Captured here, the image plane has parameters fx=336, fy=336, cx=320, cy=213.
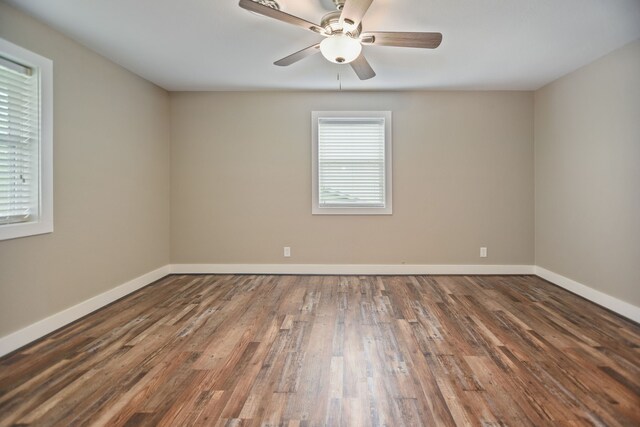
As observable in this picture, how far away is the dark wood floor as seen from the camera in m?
1.74

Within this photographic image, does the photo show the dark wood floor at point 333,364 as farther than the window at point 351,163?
No

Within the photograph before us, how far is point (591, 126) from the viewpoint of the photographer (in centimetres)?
352

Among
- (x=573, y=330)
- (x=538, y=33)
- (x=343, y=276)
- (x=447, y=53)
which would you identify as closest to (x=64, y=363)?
(x=343, y=276)

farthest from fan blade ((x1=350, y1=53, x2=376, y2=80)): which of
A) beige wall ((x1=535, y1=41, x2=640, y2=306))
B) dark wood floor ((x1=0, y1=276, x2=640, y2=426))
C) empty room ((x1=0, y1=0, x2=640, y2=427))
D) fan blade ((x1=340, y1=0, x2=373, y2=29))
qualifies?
beige wall ((x1=535, y1=41, x2=640, y2=306))

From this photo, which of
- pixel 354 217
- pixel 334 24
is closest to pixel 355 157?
pixel 354 217

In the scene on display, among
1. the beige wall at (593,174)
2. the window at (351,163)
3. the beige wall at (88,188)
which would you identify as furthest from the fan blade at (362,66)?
the beige wall at (88,188)

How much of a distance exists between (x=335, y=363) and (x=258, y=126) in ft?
11.1

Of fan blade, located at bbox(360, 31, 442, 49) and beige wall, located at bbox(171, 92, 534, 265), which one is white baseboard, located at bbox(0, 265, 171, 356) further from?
fan blade, located at bbox(360, 31, 442, 49)

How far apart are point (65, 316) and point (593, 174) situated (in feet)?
17.2

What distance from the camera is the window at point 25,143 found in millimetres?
2410

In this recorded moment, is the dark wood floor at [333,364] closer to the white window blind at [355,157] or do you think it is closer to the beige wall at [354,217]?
the beige wall at [354,217]

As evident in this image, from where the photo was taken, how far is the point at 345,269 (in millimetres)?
4645

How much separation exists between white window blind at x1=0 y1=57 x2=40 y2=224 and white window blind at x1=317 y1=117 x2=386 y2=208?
118 inches

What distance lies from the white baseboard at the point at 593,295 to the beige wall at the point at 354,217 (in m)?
0.40
